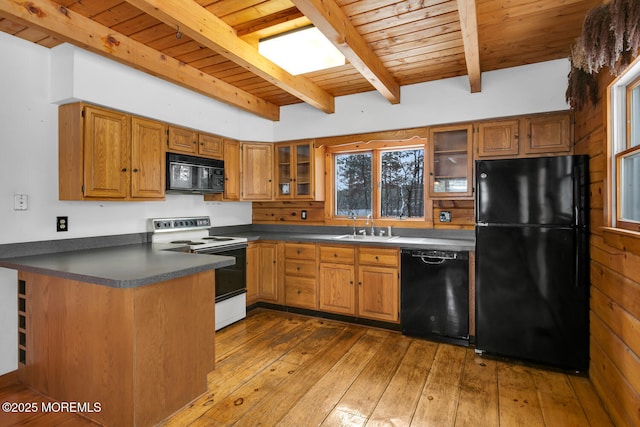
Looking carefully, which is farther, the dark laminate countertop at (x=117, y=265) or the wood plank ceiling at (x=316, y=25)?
the wood plank ceiling at (x=316, y=25)

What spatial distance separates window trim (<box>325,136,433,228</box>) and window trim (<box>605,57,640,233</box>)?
5.09 ft

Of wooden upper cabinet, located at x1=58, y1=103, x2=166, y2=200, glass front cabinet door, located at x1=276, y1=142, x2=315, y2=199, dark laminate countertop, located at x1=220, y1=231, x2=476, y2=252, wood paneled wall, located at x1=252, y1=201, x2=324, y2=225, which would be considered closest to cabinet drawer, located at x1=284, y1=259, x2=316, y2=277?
dark laminate countertop, located at x1=220, y1=231, x2=476, y2=252

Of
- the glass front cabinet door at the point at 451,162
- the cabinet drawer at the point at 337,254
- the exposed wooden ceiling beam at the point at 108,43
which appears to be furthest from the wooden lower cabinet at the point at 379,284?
the exposed wooden ceiling beam at the point at 108,43

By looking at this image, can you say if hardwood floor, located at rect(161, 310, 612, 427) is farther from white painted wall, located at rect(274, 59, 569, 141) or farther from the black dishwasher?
white painted wall, located at rect(274, 59, 569, 141)

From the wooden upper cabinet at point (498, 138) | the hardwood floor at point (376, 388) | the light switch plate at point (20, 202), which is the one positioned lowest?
the hardwood floor at point (376, 388)

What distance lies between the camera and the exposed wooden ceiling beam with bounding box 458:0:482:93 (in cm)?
185

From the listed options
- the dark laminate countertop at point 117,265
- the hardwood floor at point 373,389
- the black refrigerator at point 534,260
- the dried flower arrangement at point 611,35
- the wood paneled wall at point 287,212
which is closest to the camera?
the dried flower arrangement at point 611,35

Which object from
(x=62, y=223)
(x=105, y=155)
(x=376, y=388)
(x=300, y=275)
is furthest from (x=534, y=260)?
(x=62, y=223)

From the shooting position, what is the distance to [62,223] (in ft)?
8.71

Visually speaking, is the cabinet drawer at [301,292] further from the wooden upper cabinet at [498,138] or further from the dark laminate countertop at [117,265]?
the wooden upper cabinet at [498,138]

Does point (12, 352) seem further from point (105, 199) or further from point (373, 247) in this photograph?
point (373, 247)

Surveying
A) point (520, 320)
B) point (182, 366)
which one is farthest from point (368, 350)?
point (182, 366)

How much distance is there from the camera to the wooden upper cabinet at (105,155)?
8.35 feet

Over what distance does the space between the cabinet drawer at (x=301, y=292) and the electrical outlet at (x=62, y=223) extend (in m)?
2.12
